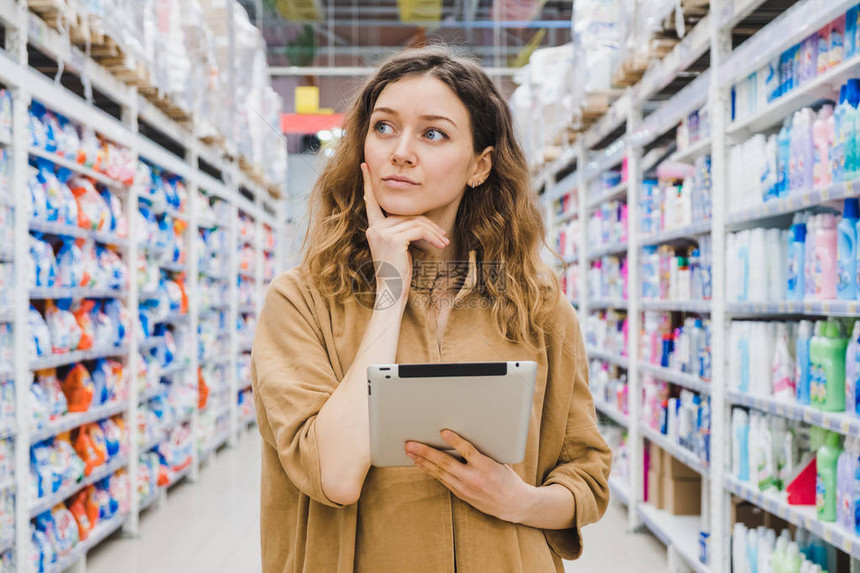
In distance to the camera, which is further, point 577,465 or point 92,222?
point 92,222

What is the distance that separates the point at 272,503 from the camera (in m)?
1.21

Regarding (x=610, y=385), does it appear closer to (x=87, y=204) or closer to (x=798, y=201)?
(x=798, y=201)

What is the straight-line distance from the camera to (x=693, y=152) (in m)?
3.76

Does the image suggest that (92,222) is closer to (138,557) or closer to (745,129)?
(138,557)

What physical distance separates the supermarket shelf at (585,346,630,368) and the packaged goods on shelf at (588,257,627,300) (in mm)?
390

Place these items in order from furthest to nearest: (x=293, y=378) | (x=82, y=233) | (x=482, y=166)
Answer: (x=82, y=233) < (x=482, y=166) < (x=293, y=378)

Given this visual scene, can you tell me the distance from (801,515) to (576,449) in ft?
5.56

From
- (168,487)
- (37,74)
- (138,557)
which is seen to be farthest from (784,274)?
(168,487)

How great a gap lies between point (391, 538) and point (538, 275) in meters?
0.48

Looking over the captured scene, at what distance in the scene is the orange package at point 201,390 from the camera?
6297mm

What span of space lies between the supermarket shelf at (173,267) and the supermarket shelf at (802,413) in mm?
3757

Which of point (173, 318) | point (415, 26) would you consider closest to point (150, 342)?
point (173, 318)

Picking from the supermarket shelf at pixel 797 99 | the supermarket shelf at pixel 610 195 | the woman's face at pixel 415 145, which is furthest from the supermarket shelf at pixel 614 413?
the woman's face at pixel 415 145

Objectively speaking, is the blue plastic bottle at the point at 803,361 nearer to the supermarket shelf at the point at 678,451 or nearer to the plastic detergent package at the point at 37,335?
the supermarket shelf at the point at 678,451
